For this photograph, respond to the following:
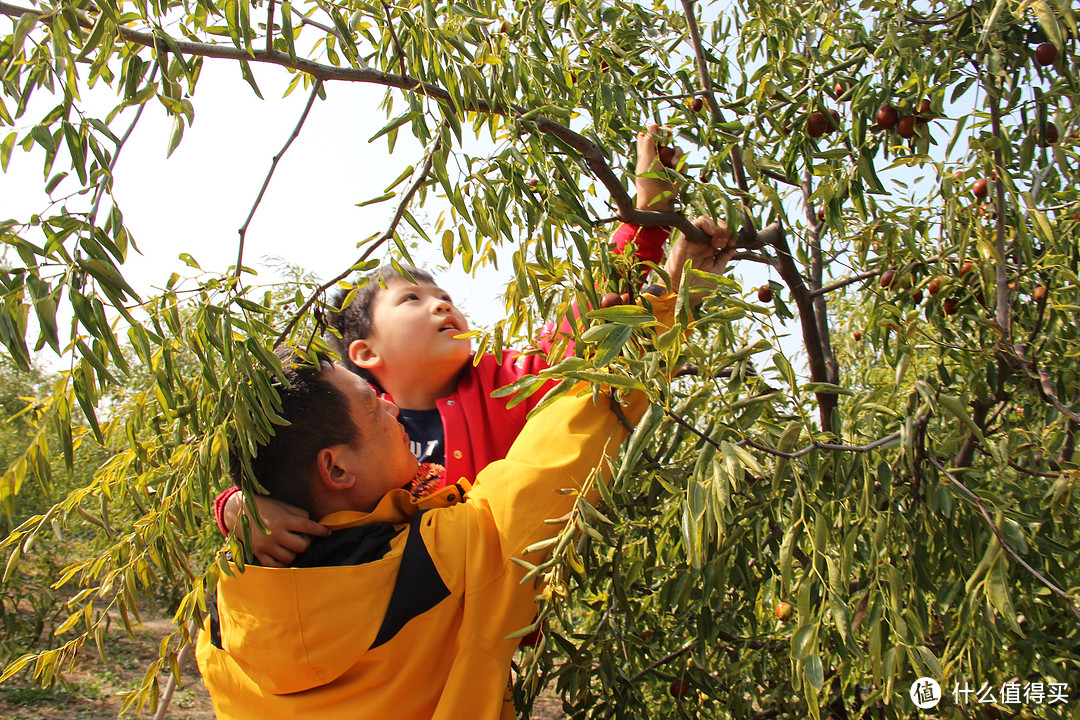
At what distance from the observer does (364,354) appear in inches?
76.0

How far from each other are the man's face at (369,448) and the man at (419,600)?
107 mm

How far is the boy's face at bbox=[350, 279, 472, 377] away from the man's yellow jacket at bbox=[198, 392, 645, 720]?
605 mm

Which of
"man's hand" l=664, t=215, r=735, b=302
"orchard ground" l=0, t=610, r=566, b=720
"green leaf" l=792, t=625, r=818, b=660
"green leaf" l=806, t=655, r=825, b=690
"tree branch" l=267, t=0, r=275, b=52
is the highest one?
"tree branch" l=267, t=0, r=275, b=52

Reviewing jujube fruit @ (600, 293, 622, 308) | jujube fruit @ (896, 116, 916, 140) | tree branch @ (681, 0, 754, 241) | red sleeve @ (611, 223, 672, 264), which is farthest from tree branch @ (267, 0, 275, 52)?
jujube fruit @ (896, 116, 916, 140)

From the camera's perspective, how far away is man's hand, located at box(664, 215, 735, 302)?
1317mm

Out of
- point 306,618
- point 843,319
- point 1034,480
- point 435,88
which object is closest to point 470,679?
point 306,618

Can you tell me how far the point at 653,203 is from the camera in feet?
4.14

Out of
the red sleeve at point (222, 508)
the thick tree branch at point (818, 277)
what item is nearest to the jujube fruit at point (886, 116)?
the thick tree branch at point (818, 277)

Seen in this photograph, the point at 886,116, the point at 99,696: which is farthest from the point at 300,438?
the point at 99,696

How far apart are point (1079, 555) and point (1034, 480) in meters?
0.51

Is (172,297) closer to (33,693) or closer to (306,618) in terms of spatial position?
(306,618)

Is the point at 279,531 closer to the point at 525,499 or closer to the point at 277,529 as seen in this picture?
the point at 277,529

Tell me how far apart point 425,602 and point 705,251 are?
0.72 metres

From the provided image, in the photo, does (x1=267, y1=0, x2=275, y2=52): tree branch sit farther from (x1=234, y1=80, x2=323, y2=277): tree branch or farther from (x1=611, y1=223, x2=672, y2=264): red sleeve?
(x1=611, y1=223, x2=672, y2=264): red sleeve
